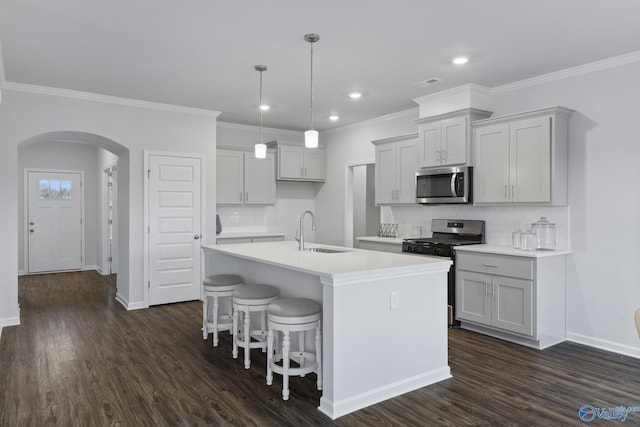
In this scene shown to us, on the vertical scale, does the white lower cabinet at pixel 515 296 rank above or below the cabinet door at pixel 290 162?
below

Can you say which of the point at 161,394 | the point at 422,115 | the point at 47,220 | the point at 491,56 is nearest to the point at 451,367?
the point at 161,394

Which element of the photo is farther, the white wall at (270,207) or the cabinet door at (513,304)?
the white wall at (270,207)

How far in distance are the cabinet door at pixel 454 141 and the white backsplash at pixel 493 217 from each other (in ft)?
2.02

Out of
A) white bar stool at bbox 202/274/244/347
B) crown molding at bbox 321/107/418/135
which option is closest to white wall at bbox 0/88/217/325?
white bar stool at bbox 202/274/244/347

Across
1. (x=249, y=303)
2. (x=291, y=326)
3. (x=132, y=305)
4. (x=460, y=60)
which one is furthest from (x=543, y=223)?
(x=132, y=305)

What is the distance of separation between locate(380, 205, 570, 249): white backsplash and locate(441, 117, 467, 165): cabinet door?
617mm

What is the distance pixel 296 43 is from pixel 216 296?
2314 millimetres

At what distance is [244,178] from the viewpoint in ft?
21.7

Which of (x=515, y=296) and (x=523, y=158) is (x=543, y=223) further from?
(x=515, y=296)

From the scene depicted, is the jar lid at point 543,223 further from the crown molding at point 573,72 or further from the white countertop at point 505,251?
the crown molding at point 573,72

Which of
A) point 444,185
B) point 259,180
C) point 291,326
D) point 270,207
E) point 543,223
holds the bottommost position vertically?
point 291,326

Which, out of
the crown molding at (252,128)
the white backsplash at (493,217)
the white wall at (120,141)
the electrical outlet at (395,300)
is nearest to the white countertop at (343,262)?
the electrical outlet at (395,300)

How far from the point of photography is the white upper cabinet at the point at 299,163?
6.85m

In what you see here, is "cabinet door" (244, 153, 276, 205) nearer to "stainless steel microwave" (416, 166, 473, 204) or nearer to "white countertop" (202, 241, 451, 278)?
"stainless steel microwave" (416, 166, 473, 204)
